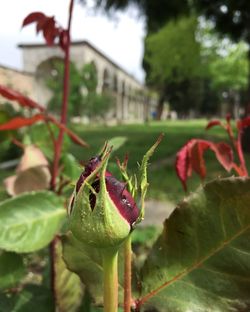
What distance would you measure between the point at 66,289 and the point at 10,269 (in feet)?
0.16

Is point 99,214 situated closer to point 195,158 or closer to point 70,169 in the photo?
point 195,158

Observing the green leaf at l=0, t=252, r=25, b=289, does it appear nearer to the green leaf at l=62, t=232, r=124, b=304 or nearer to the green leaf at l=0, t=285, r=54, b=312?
the green leaf at l=0, t=285, r=54, b=312

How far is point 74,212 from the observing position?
159 millimetres

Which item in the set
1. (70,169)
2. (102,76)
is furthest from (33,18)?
(102,76)

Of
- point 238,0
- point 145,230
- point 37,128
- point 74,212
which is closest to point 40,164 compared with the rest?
point 37,128

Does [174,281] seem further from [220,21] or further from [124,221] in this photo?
[220,21]

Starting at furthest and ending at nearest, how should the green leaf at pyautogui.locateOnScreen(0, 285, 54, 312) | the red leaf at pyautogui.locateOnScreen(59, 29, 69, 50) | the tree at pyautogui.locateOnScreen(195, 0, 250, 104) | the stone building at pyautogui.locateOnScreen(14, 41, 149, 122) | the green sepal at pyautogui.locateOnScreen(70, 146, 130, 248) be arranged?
the stone building at pyautogui.locateOnScreen(14, 41, 149, 122) < the tree at pyautogui.locateOnScreen(195, 0, 250, 104) < the red leaf at pyautogui.locateOnScreen(59, 29, 69, 50) < the green leaf at pyautogui.locateOnScreen(0, 285, 54, 312) < the green sepal at pyautogui.locateOnScreen(70, 146, 130, 248)

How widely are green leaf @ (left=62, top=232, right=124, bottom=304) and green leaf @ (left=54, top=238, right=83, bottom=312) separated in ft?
0.32

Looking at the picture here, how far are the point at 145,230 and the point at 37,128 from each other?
1651 millimetres

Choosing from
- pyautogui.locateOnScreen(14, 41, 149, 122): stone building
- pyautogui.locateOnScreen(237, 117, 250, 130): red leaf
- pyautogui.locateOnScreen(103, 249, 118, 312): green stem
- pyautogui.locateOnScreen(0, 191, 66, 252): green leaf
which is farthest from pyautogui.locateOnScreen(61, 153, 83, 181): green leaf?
pyautogui.locateOnScreen(14, 41, 149, 122): stone building

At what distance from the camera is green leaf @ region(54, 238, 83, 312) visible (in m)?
0.34

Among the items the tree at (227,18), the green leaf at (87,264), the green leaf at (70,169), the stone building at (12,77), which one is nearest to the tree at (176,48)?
the tree at (227,18)

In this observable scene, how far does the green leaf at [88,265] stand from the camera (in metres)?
0.23

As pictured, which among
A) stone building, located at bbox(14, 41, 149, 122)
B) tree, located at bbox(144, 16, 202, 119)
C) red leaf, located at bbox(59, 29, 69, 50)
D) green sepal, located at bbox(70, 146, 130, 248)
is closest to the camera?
green sepal, located at bbox(70, 146, 130, 248)
